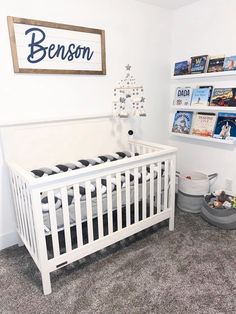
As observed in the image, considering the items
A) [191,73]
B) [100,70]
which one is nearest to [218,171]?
[191,73]

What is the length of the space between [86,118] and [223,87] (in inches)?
53.2

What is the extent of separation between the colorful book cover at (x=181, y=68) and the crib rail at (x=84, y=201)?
963 millimetres

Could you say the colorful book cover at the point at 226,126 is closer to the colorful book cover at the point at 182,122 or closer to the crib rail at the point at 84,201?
the colorful book cover at the point at 182,122

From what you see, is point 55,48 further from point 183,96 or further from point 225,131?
point 225,131

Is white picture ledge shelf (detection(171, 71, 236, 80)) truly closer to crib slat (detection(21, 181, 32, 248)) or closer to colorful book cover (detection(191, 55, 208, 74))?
colorful book cover (detection(191, 55, 208, 74))

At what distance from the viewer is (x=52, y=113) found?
6.85 ft

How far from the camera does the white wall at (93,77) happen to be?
187 centimetres

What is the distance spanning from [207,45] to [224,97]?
571 millimetres

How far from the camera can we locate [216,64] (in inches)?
94.2

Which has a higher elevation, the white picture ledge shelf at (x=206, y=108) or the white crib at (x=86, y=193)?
the white picture ledge shelf at (x=206, y=108)

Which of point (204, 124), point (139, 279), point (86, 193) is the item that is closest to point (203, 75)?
point (204, 124)

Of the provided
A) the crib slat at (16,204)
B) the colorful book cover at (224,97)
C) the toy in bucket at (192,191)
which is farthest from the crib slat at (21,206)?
the colorful book cover at (224,97)

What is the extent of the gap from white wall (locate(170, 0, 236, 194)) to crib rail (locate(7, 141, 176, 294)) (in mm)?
727

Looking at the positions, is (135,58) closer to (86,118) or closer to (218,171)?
(86,118)
